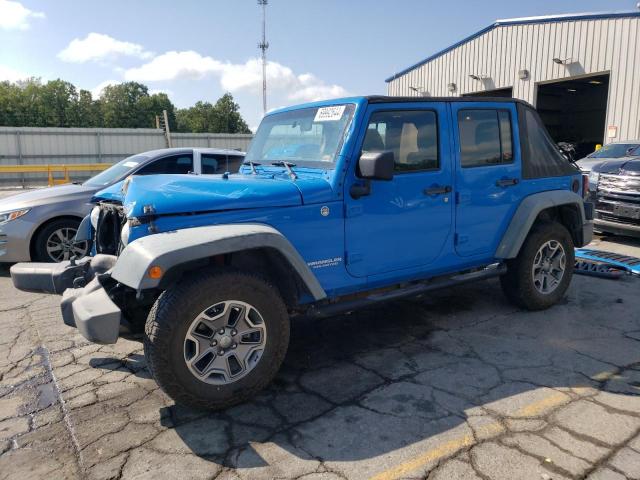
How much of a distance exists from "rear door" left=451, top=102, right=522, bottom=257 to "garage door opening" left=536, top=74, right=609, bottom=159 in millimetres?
21999

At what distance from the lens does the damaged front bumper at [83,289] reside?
2787 mm

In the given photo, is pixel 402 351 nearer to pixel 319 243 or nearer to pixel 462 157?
pixel 319 243

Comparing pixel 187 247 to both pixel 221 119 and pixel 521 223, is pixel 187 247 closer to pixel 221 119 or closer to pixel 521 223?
pixel 521 223

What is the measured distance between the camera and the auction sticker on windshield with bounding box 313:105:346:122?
3.78 m

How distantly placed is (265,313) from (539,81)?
1671cm

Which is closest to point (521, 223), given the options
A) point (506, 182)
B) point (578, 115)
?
point (506, 182)

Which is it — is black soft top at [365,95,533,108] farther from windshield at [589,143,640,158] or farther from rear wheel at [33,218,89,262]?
windshield at [589,143,640,158]

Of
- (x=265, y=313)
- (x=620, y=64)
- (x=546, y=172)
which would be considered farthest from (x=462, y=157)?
(x=620, y=64)

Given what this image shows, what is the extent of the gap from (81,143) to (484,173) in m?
27.2

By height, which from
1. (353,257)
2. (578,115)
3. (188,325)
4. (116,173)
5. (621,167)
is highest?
(578,115)

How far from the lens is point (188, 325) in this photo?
9.42ft

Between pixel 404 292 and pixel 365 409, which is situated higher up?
pixel 404 292

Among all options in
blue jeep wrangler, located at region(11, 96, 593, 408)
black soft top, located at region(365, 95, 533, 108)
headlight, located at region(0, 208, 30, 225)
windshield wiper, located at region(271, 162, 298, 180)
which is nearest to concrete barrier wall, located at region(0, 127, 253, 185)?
headlight, located at region(0, 208, 30, 225)

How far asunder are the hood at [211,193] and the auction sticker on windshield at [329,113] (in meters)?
0.57
